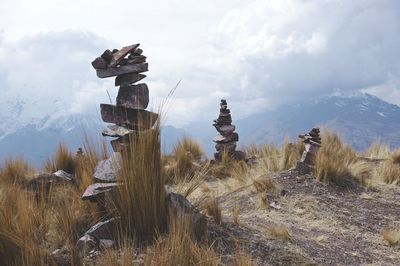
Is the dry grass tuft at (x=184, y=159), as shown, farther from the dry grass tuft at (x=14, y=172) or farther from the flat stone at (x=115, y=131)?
the flat stone at (x=115, y=131)

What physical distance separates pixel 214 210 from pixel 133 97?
5.39 feet

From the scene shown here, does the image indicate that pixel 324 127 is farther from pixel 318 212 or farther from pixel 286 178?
pixel 318 212

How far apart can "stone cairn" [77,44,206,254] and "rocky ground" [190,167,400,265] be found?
2.27ft

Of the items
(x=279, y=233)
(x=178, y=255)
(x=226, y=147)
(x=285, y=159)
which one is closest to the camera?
(x=178, y=255)

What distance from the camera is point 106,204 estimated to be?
4977 millimetres

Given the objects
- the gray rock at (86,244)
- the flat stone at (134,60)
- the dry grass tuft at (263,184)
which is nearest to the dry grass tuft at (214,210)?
the gray rock at (86,244)

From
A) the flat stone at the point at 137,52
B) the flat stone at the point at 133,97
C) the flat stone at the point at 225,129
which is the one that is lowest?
the flat stone at the point at 225,129

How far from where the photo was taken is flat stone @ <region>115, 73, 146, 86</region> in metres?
5.99

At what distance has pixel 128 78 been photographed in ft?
19.7

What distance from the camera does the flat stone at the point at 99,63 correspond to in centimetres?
585

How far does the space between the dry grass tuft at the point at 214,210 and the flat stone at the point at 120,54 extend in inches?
77.7

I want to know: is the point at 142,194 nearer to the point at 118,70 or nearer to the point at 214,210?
the point at 214,210

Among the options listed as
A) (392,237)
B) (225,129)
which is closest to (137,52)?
(392,237)

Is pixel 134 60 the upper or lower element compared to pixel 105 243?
upper
